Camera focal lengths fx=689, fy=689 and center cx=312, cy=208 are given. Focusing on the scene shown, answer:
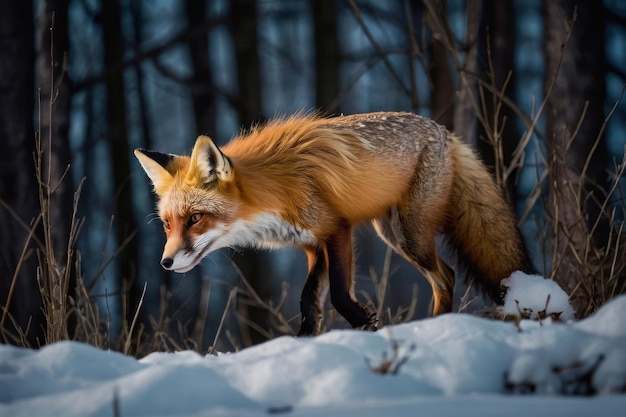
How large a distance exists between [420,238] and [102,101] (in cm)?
1004

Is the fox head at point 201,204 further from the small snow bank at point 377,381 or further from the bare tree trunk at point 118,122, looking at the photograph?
the bare tree trunk at point 118,122

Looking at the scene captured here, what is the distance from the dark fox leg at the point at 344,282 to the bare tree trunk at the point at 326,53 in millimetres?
6357

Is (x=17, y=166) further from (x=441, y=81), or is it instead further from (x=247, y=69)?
(x=441, y=81)

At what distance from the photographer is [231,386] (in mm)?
1936

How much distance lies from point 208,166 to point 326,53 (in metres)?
7.03

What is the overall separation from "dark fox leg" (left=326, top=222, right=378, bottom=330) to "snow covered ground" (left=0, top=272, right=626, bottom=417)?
5.81 ft

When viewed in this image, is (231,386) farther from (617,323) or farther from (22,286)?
(22,286)

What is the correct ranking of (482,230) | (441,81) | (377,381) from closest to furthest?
(377,381), (482,230), (441,81)

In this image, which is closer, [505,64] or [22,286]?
[22,286]

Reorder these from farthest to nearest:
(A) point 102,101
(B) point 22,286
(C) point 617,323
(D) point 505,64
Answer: (A) point 102,101 → (D) point 505,64 → (B) point 22,286 → (C) point 617,323

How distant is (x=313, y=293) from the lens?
4320 millimetres

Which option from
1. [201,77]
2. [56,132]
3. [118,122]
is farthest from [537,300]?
[118,122]

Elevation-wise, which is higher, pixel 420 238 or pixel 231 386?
pixel 231 386

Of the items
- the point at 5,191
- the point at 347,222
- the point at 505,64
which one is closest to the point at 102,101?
the point at 5,191
